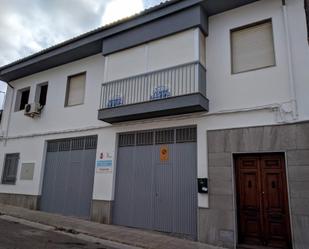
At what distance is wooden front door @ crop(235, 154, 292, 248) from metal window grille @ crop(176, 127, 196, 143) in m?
1.58

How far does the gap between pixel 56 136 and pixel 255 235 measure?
27.0ft

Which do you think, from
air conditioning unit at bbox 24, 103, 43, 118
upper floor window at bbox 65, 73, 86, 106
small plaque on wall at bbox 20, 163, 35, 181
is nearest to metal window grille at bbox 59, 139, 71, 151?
upper floor window at bbox 65, 73, 86, 106

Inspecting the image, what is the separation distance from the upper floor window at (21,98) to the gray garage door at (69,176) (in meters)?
3.43

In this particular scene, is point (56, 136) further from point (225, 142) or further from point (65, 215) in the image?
point (225, 142)

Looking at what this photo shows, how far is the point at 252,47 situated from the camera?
743 cm

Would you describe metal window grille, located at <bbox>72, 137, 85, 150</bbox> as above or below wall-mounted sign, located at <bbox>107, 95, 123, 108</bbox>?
below

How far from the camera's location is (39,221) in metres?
8.89

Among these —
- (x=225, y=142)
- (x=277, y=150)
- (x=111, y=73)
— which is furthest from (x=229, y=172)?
(x=111, y=73)

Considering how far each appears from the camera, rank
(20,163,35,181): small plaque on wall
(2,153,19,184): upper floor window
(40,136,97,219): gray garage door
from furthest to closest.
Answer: (2,153,19,184): upper floor window → (20,163,35,181): small plaque on wall → (40,136,97,219): gray garage door

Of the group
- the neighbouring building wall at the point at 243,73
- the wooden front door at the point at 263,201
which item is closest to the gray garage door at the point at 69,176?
the neighbouring building wall at the point at 243,73

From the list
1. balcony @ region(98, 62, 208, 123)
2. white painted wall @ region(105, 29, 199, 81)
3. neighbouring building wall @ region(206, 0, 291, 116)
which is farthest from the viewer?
white painted wall @ region(105, 29, 199, 81)

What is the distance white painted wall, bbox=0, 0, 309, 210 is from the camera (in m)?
6.70

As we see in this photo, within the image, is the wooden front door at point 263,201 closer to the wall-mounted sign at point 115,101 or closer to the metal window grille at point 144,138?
the metal window grille at point 144,138

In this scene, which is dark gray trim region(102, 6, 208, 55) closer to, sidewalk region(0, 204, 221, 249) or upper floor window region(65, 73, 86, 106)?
upper floor window region(65, 73, 86, 106)
